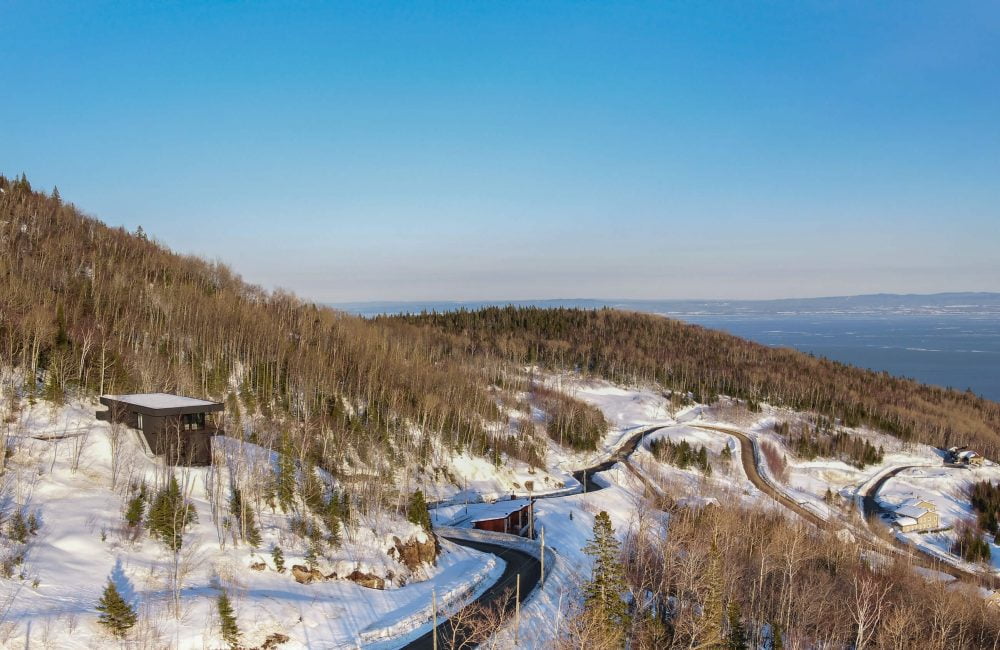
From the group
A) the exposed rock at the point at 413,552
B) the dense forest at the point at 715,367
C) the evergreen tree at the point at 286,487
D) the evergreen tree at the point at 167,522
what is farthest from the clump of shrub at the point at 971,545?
the evergreen tree at the point at 167,522

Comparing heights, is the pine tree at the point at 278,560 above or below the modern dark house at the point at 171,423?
below

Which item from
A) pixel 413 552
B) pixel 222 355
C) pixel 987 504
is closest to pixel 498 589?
pixel 413 552

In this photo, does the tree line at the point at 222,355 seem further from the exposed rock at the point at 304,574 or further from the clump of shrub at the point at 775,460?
the clump of shrub at the point at 775,460

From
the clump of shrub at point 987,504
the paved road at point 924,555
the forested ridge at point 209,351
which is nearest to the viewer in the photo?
the forested ridge at point 209,351

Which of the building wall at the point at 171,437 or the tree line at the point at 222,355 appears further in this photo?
the tree line at the point at 222,355

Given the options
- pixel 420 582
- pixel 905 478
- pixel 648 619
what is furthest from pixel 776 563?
pixel 905 478

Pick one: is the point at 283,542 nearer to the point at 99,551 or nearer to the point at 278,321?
the point at 99,551

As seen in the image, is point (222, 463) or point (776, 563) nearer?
point (222, 463)
